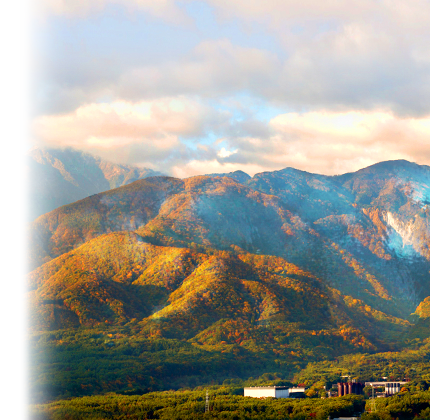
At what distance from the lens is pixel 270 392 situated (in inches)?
3044

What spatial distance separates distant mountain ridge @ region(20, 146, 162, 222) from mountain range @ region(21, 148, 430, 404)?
21.9 metres

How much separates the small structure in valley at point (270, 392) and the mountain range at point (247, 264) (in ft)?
57.2

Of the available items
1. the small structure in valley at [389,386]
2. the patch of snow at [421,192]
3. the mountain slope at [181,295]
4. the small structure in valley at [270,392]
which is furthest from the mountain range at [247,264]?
the small structure in valley at [270,392]

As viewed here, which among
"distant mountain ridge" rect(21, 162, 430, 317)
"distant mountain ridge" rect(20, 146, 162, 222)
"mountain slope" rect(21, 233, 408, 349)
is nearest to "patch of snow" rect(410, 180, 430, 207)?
"distant mountain ridge" rect(21, 162, 430, 317)

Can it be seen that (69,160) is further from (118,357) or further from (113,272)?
(118,357)

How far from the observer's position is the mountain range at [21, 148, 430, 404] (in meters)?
110

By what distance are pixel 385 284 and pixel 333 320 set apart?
95.0 feet

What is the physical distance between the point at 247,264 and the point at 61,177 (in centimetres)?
7623

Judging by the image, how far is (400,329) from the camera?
405 ft

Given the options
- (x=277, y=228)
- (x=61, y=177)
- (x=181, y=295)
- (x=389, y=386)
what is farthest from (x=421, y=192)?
(x=61, y=177)

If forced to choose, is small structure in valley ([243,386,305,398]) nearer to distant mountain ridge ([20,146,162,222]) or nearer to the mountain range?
the mountain range

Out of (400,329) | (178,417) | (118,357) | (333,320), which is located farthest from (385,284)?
(178,417)

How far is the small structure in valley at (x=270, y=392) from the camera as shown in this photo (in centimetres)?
7731

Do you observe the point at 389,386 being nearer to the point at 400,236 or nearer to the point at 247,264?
the point at 247,264
